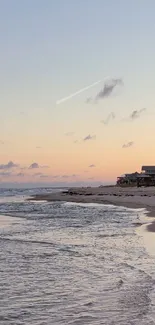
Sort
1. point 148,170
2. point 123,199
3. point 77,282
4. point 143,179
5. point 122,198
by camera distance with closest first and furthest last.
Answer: point 77,282 < point 123,199 < point 122,198 < point 143,179 < point 148,170

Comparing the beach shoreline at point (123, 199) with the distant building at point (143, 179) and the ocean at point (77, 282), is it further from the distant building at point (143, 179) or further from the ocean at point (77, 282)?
the distant building at point (143, 179)

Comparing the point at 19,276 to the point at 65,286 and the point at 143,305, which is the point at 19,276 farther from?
the point at 143,305

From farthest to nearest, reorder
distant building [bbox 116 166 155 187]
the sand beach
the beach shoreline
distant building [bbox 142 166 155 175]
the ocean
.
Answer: distant building [bbox 142 166 155 175] < distant building [bbox 116 166 155 187] < the sand beach < the beach shoreline < the ocean

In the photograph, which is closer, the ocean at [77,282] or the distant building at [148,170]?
the ocean at [77,282]

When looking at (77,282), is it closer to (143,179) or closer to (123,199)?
(123,199)

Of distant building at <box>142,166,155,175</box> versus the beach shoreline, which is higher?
distant building at <box>142,166,155,175</box>

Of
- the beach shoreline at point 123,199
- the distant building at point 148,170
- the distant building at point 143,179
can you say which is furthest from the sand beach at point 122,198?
the distant building at point 148,170

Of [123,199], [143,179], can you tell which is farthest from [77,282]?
[143,179]

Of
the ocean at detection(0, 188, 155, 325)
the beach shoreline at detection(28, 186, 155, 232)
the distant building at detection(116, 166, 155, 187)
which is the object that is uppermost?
the distant building at detection(116, 166, 155, 187)

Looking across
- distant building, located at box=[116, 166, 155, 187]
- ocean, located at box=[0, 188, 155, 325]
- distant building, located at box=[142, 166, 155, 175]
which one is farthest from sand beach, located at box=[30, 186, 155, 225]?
distant building, located at box=[142, 166, 155, 175]

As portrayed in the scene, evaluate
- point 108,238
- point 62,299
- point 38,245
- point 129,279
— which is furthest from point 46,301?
point 108,238

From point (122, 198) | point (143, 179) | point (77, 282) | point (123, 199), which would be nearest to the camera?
point (77, 282)

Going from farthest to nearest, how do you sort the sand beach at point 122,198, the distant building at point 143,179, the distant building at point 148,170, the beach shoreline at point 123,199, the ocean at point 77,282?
the distant building at point 148,170
the distant building at point 143,179
the sand beach at point 122,198
the beach shoreline at point 123,199
the ocean at point 77,282

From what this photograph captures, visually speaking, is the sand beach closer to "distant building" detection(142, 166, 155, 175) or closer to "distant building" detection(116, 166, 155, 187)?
"distant building" detection(116, 166, 155, 187)
